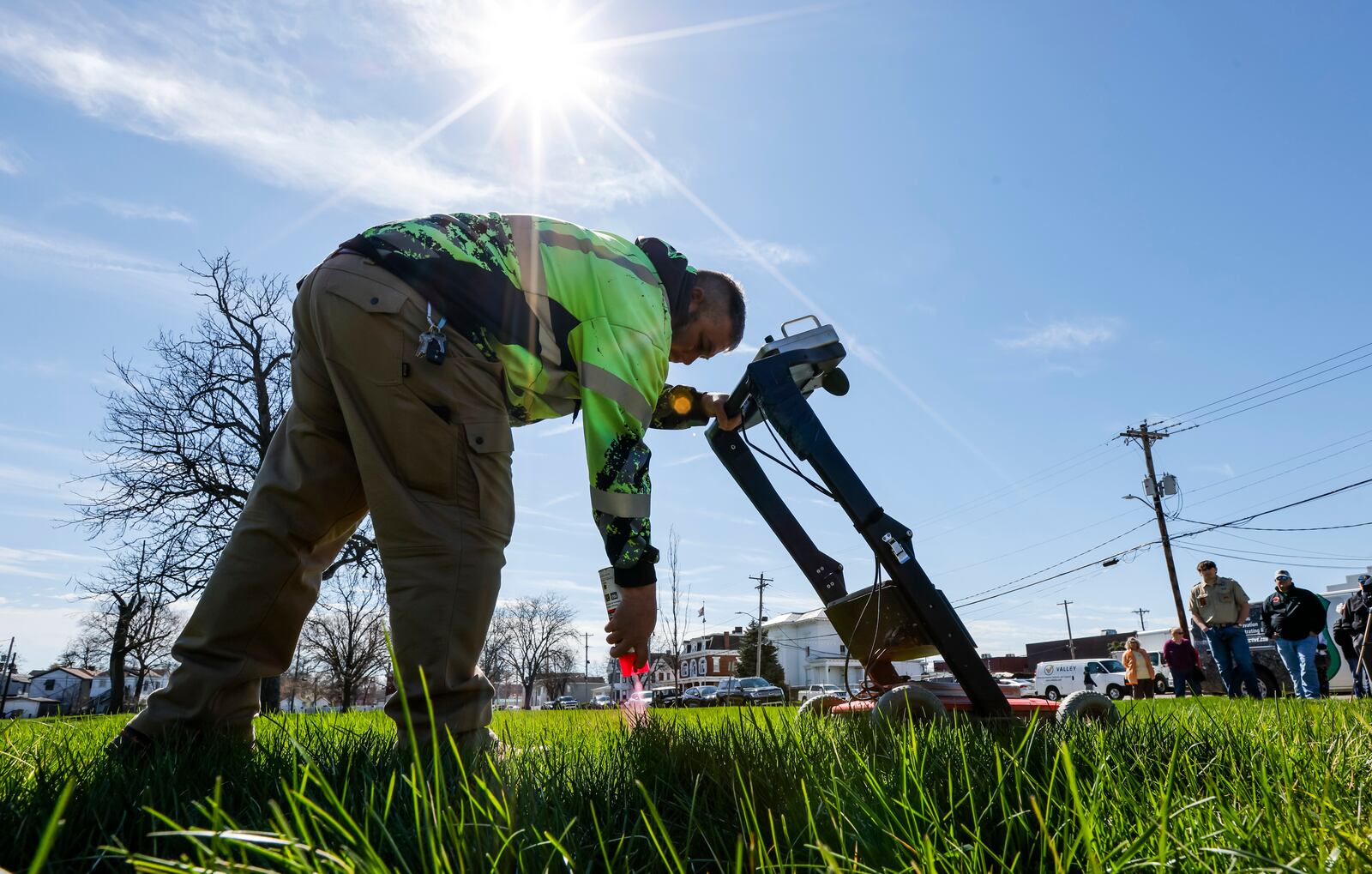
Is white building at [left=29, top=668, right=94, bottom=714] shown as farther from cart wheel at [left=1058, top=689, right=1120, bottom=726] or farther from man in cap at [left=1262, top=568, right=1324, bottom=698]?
cart wheel at [left=1058, top=689, right=1120, bottom=726]

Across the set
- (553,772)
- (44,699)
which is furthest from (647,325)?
(44,699)

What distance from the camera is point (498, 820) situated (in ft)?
3.95

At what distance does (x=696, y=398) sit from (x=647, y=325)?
110 centimetres

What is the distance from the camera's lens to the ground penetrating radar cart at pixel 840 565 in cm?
309

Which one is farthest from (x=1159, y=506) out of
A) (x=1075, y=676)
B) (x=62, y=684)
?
(x=62, y=684)

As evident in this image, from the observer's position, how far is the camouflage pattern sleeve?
238cm

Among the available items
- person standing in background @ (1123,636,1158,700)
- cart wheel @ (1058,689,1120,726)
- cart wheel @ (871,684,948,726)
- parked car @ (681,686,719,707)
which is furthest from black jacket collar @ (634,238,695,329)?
person standing in background @ (1123,636,1158,700)

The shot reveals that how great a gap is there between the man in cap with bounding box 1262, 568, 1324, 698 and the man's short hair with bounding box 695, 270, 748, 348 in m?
9.23

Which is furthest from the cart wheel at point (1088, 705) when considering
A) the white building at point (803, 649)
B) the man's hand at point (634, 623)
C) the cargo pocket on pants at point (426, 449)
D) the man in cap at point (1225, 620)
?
the white building at point (803, 649)

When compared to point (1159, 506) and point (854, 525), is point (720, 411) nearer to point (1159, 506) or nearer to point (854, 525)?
point (854, 525)

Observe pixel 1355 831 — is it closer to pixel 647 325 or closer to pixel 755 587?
pixel 647 325

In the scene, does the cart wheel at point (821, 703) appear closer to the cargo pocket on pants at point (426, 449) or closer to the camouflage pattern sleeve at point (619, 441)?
the camouflage pattern sleeve at point (619, 441)

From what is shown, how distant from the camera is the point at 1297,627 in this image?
9.03 m

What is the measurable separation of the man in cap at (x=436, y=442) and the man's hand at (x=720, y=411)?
0.92m
